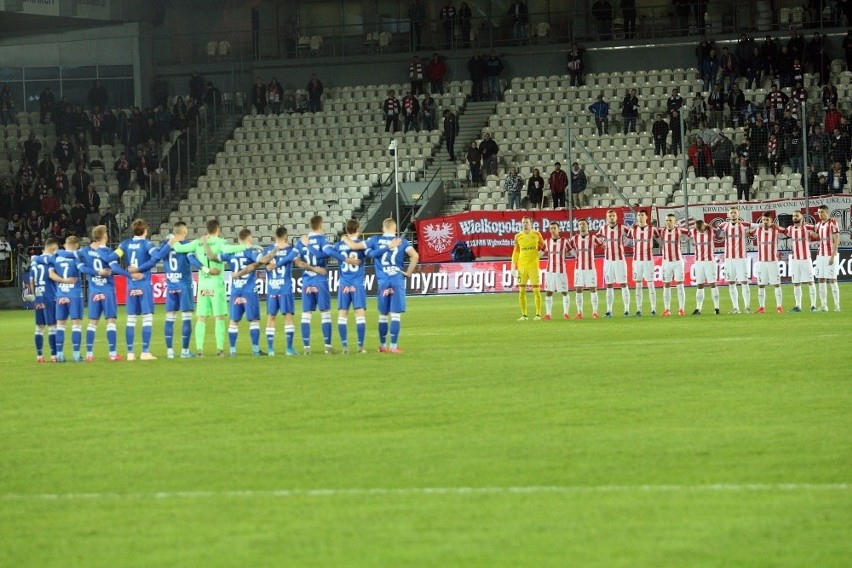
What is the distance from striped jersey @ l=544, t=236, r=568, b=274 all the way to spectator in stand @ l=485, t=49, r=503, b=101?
21.3m

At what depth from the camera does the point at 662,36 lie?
2024 inches

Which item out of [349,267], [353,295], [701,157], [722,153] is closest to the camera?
[349,267]

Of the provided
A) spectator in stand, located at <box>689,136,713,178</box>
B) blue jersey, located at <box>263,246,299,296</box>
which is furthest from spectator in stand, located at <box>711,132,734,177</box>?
blue jersey, located at <box>263,246,299,296</box>

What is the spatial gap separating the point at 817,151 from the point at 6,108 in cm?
3065

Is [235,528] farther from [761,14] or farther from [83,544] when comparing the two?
[761,14]

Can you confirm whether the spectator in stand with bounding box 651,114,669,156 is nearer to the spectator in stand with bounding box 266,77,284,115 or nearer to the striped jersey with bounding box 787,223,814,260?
the striped jersey with bounding box 787,223,814,260

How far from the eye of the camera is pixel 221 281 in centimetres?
2111

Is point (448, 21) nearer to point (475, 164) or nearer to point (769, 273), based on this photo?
point (475, 164)

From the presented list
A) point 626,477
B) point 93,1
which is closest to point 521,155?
point 93,1

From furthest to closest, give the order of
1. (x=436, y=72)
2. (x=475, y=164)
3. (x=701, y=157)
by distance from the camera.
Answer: (x=436, y=72), (x=475, y=164), (x=701, y=157)

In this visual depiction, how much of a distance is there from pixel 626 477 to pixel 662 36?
43.8 meters

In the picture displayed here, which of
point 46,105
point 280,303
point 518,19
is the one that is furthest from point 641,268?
point 46,105

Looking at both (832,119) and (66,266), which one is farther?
(832,119)

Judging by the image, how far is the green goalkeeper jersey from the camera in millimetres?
20594
